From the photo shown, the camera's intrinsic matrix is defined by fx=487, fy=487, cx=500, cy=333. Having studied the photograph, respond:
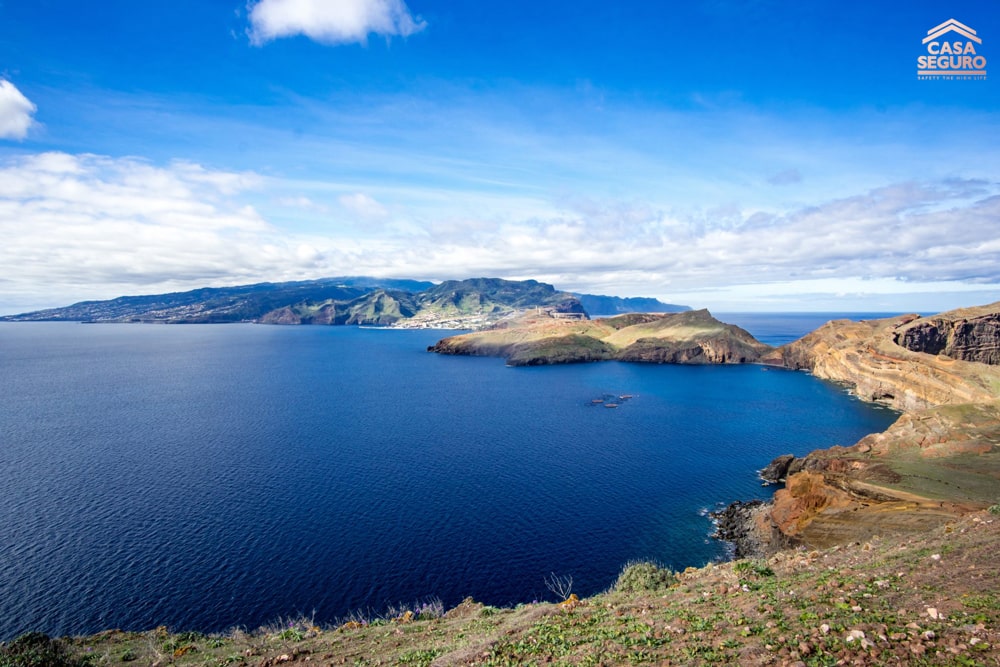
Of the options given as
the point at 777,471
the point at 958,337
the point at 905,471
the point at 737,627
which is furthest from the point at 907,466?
the point at 958,337

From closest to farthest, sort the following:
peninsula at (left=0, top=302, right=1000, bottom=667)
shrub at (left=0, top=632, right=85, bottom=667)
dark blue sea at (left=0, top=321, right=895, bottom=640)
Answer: peninsula at (left=0, top=302, right=1000, bottom=667)
shrub at (left=0, top=632, right=85, bottom=667)
dark blue sea at (left=0, top=321, right=895, bottom=640)

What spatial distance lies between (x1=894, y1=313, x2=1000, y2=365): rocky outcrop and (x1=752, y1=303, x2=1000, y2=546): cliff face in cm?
1973

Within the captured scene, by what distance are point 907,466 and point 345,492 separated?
62.4 metres

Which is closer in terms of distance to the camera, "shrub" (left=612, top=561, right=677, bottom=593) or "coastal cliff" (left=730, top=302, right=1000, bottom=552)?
"shrub" (left=612, top=561, right=677, bottom=593)

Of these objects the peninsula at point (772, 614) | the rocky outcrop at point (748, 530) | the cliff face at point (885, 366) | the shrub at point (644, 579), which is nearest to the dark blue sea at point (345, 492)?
the rocky outcrop at point (748, 530)

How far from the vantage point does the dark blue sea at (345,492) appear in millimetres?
40062

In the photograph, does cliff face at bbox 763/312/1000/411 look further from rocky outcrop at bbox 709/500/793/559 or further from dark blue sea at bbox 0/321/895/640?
rocky outcrop at bbox 709/500/793/559

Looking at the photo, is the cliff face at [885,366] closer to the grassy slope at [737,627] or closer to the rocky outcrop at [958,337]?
the rocky outcrop at [958,337]

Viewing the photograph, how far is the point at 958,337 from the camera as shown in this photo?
123m

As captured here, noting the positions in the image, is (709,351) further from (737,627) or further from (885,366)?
(737,627)

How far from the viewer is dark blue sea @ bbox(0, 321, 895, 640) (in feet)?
131

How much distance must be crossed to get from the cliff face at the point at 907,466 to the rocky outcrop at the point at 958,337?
19735 millimetres

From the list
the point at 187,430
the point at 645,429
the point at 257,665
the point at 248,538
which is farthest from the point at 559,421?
the point at 257,665

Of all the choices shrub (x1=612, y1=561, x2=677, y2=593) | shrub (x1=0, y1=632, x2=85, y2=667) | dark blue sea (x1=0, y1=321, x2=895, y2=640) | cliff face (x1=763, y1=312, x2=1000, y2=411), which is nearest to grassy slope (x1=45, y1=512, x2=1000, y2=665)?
shrub (x1=0, y1=632, x2=85, y2=667)
